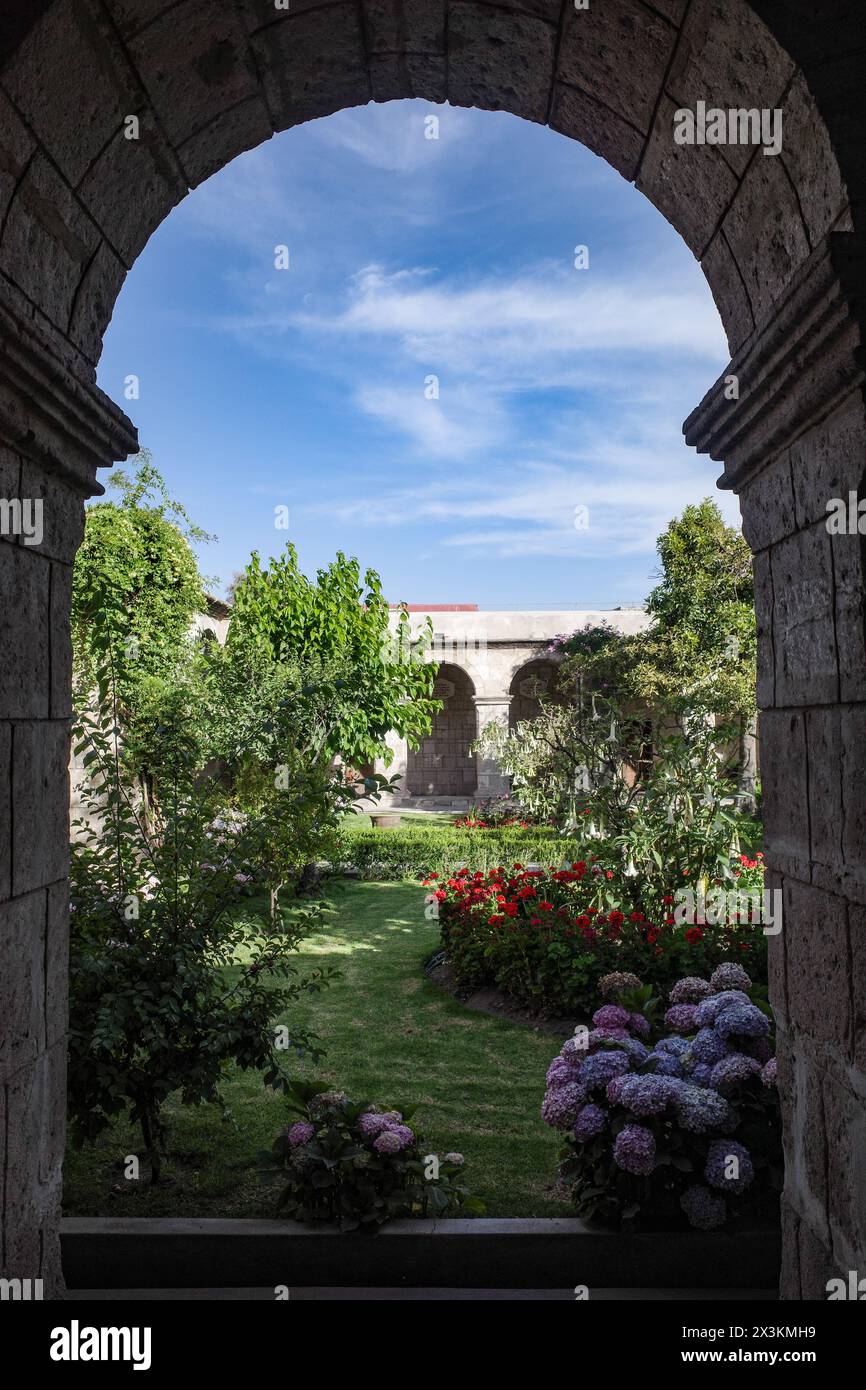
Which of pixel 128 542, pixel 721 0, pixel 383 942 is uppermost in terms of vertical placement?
pixel 128 542

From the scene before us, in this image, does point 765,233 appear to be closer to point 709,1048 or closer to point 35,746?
point 35,746

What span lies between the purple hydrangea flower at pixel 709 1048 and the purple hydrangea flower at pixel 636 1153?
1.33ft

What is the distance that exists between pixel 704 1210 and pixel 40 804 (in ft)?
7.17

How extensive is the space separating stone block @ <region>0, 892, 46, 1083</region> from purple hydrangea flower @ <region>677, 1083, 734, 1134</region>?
1828mm

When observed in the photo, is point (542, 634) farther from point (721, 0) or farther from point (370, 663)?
point (721, 0)

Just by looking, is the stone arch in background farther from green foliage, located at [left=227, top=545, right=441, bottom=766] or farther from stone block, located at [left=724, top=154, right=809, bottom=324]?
green foliage, located at [left=227, top=545, right=441, bottom=766]

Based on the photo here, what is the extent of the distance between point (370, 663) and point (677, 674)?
6.36 m

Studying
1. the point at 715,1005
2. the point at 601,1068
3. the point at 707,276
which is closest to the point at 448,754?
the point at 715,1005

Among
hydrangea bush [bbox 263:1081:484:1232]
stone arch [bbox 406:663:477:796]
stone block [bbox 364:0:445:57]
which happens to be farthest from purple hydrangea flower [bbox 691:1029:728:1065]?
stone arch [bbox 406:663:477:796]

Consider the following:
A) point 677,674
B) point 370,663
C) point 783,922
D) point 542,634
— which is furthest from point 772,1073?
point 542,634

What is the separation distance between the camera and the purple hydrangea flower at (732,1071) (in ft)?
9.36

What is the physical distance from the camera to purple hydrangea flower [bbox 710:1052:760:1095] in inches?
112
